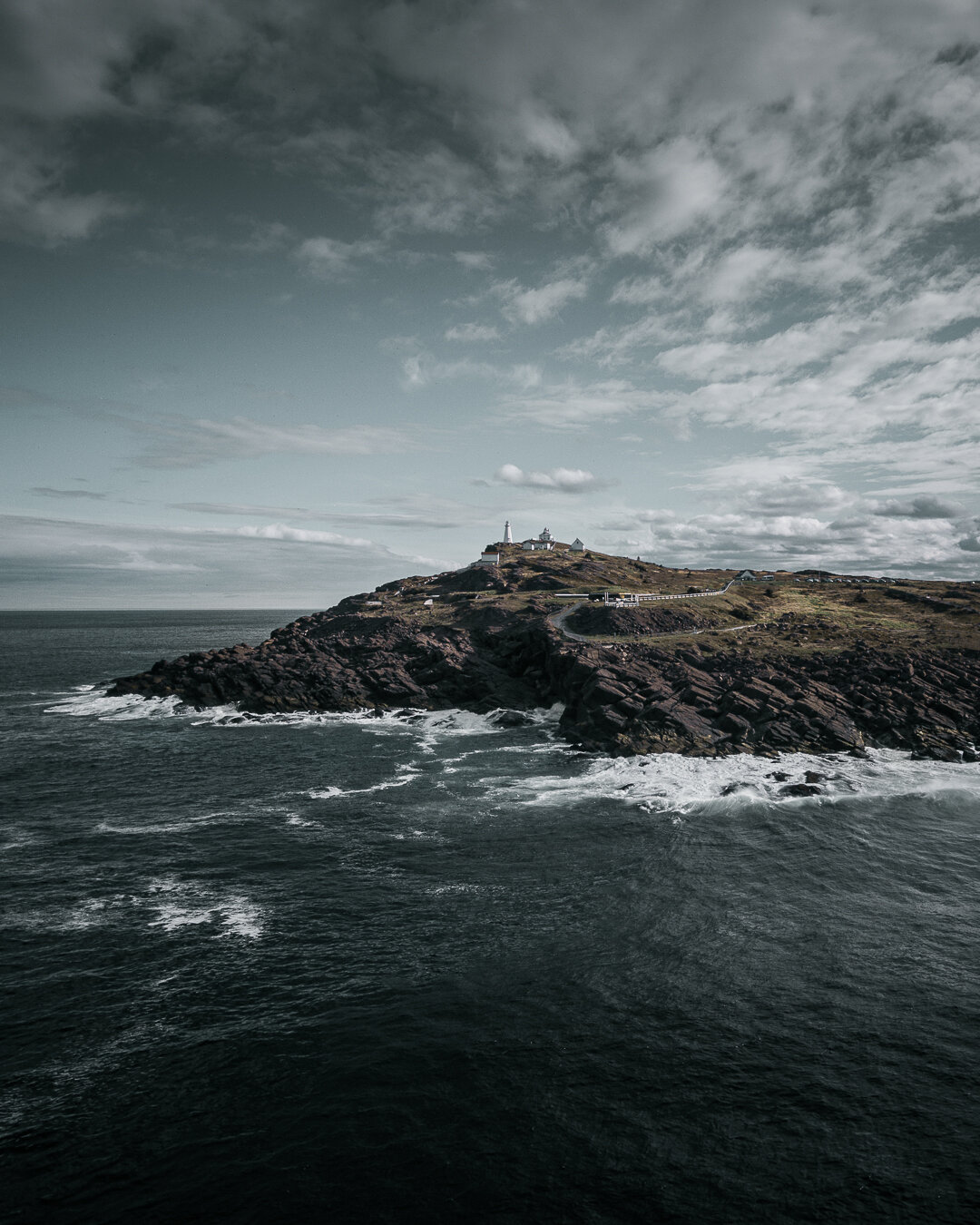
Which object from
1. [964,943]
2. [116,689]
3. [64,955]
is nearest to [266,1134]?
[64,955]

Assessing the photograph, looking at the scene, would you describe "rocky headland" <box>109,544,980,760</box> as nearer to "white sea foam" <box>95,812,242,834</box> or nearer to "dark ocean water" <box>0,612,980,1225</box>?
"dark ocean water" <box>0,612,980,1225</box>

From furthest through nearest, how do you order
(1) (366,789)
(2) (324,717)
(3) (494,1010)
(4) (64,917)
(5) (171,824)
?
(2) (324,717) < (1) (366,789) < (5) (171,824) < (4) (64,917) < (3) (494,1010)

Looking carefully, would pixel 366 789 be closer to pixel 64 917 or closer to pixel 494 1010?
pixel 64 917

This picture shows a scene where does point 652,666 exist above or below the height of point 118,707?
above

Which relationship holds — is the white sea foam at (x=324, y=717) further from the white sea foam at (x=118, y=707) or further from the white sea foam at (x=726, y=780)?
the white sea foam at (x=726, y=780)

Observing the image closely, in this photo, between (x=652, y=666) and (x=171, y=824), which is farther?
(x=652, y=666)

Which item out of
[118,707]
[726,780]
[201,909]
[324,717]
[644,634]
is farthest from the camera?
[644,634]

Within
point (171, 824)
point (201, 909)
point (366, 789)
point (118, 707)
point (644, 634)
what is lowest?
point (201, 909)

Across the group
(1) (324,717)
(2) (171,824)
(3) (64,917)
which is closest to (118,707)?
(1) (324,717)
